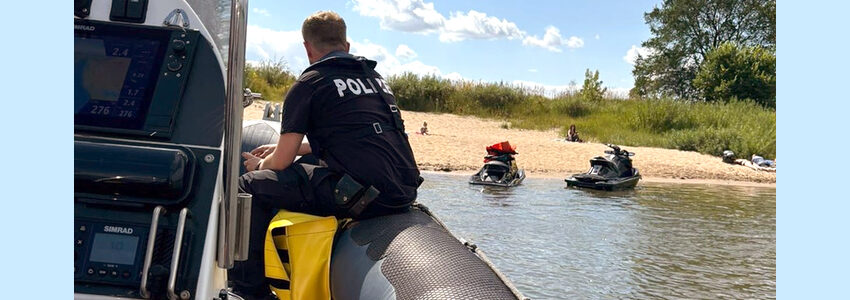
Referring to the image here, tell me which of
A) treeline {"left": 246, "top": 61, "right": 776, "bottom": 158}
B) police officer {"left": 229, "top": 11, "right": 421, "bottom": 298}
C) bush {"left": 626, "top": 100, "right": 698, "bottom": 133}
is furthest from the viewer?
bush {"left": 626, "top": 100, "right": 698, "bottom": 133}

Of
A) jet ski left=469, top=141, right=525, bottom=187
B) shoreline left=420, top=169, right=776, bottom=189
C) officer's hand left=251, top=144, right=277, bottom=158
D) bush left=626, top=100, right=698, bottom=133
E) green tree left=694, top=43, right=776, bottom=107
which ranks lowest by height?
shoreline left=420, top=169, right=776, bottom=189

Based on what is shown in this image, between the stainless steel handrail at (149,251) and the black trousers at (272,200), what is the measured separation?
0.96m

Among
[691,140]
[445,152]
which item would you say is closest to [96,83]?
[445,152]

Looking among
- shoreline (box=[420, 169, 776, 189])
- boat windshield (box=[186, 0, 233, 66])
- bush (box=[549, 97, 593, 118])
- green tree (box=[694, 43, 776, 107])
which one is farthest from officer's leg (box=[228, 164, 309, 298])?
green tree (box=[694, 43, 776, 107])

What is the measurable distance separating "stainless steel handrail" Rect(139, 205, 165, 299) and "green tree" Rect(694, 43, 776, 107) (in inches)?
1639

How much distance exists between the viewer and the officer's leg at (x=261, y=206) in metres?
3.42

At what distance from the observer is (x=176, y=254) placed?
7.94 ft

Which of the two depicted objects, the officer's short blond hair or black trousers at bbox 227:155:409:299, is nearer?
black trousers at bbox 227:155:409:299

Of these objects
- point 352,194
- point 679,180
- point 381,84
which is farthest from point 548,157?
point 352,194

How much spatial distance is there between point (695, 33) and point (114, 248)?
5146cm

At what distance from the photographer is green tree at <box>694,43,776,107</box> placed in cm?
4150

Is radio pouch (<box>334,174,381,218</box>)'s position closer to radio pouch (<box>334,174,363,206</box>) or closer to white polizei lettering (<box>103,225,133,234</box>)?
radio pouch (<box>334,174,363,206</box>)

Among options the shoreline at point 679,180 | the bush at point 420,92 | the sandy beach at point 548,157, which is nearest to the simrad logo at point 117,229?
the shoreline at point 679,180

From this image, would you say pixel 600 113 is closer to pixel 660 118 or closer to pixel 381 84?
pixel 660 118
